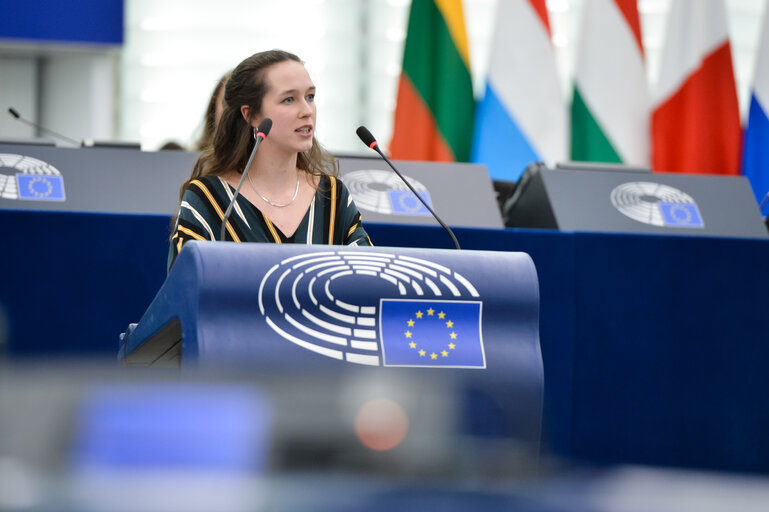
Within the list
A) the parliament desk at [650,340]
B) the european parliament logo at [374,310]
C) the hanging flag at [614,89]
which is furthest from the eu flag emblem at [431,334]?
the hanging flag at [614,89]

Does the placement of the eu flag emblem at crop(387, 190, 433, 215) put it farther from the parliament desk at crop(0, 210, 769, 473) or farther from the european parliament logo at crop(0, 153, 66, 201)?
the european parliament logo at crop(0, 153, 66, 201)

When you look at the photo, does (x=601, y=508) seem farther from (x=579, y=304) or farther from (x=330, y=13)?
(x=330, y=13)

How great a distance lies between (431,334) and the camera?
130cm

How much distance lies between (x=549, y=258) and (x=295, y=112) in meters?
1.13

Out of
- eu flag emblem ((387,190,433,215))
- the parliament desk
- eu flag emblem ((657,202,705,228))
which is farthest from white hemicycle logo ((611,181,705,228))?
eu flag emblem ((387,190,433,215))

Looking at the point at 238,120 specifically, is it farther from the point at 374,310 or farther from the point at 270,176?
the point at 374,310

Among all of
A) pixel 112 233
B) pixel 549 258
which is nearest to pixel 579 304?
pixel 549 258

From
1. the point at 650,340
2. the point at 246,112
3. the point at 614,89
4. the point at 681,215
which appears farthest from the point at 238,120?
the point at 614,89

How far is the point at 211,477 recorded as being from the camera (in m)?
0.36

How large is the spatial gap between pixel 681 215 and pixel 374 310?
6.73 ft

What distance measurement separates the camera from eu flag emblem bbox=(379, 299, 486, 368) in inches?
50.4

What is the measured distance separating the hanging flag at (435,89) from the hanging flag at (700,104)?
97 centimetres

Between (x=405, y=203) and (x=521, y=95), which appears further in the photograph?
(x=521, y=95)

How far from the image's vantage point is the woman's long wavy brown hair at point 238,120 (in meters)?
2.12
